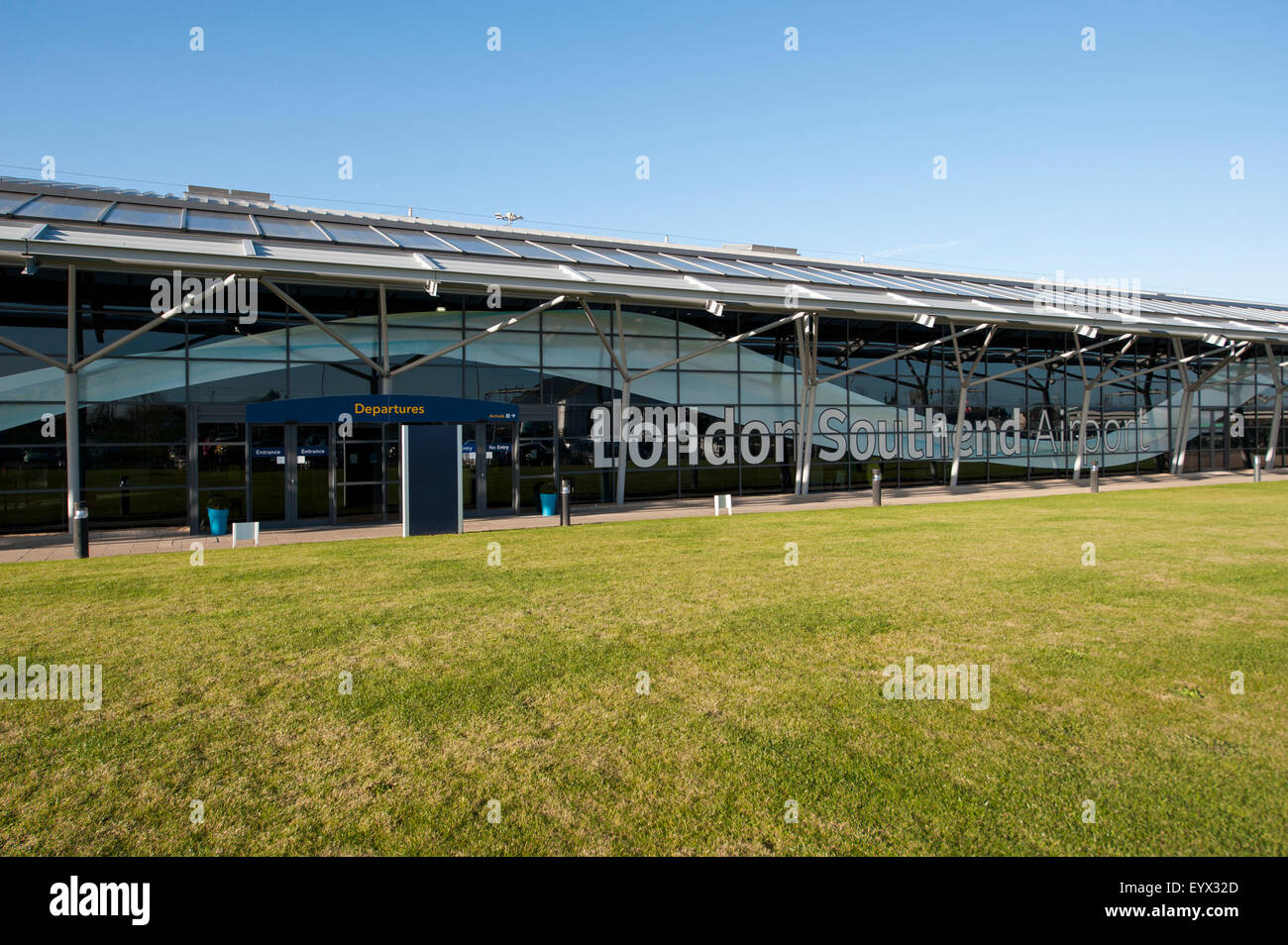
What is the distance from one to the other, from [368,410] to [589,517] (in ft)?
20.3

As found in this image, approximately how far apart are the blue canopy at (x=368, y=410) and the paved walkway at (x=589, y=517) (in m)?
2.51

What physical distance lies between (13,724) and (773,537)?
37.7 ft

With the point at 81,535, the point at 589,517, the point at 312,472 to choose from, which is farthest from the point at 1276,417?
the point at 81,535

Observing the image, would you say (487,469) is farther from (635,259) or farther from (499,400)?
(635,259)

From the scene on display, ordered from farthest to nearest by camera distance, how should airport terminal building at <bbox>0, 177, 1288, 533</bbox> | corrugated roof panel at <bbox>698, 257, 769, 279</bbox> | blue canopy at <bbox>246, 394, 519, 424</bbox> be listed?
corrugated roof panel at <bbox>698, 257, 769, 279</bbox>
airport terminal building at <bbox>0, 177, 1288, 533</bbox>
blue canopy at <bbox>246, 394, 519, 424</bbox>

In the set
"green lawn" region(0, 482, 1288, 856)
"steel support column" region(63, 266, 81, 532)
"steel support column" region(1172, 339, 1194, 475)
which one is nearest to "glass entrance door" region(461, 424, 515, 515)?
"steel support column" region(63, 266, 81, 532)

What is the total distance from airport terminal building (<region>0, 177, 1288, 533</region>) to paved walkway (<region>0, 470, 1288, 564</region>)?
882 mm

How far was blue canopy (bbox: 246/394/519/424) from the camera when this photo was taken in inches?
617

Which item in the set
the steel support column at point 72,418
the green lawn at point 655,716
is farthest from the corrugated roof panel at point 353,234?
the green lawn at point 655,716

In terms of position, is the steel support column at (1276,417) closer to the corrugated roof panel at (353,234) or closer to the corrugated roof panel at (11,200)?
the corrugated roof panel at (353,234)

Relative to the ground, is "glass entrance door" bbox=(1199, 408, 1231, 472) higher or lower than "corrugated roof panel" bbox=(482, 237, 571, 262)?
lower

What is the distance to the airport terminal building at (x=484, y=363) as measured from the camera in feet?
54.0

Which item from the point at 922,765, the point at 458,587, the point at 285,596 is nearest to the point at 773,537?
the point at 458,587

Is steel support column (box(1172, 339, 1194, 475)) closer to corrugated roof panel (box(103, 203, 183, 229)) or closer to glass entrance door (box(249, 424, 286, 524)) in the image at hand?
glass entrance door (box(249, 424, 286, 524))
